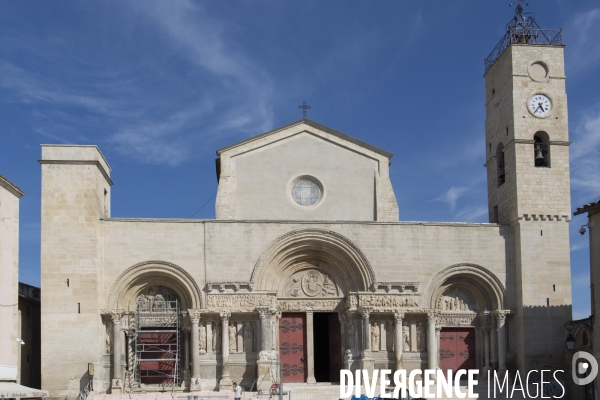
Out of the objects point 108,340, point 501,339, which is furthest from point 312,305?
point 108,340

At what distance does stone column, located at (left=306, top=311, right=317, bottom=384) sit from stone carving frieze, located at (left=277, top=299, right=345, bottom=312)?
0.23m

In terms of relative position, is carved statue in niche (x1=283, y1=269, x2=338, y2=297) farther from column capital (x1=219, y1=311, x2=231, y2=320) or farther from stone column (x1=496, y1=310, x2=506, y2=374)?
stone column (x1=496, y1=310, x2=506, y2=374)

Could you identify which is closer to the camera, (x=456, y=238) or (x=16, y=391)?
(x=16, y=391)

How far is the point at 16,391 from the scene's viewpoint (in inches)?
909

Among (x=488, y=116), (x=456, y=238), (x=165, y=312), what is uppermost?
(x=488, y=116)

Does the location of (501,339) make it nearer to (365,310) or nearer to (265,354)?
(365,310)

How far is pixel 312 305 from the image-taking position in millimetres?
29031

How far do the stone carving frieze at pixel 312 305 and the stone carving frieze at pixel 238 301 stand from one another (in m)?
0.96

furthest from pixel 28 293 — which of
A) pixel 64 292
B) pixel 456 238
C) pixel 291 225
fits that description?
pixel 456 238

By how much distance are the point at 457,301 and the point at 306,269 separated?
5133mm

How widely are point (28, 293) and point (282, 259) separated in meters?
8.88

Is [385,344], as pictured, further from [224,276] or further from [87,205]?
[87,205]

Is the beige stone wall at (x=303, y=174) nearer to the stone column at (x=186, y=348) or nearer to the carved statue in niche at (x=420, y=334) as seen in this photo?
the carved statue in niche at (x=420, y=334)

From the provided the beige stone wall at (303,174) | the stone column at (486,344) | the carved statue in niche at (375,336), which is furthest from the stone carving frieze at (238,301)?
the stone column at (486,344)
